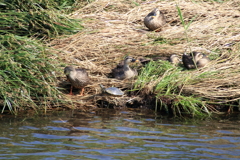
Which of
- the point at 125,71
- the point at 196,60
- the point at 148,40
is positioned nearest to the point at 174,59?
the point at 196,60

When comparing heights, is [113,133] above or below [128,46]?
below

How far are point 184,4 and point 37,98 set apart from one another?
570cm

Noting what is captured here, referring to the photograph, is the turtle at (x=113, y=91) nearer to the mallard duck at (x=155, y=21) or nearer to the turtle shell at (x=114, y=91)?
the turtle shell at (x=114, y=91)

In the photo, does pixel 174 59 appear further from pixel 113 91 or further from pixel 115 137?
pixel 115 137

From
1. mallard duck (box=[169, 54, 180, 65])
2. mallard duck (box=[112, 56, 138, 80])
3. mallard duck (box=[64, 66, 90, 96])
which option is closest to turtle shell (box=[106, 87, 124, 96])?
mallard duck (box=[64, 66, 90, 96])

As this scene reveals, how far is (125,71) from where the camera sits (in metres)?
8.22

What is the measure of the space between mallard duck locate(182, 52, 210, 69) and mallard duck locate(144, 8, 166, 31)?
1.79 meters

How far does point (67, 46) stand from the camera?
8.92 m

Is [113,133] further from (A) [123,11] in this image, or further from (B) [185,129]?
(A) [123,11]

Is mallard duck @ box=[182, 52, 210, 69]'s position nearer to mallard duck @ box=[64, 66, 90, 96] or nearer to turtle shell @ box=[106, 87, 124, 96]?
turtle shell @ box=[106, 87, 124, 96]

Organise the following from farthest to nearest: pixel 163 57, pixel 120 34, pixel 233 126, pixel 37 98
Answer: pixel 120 34 → pixel 163 57 → pixel 37 98 → pixel 233 126

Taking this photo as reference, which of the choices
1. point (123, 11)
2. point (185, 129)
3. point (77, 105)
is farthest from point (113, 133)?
point (123, 11)

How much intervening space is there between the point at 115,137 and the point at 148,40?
13.7ft

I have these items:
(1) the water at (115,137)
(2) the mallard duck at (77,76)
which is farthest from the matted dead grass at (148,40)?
(1) the water at (115,137)
